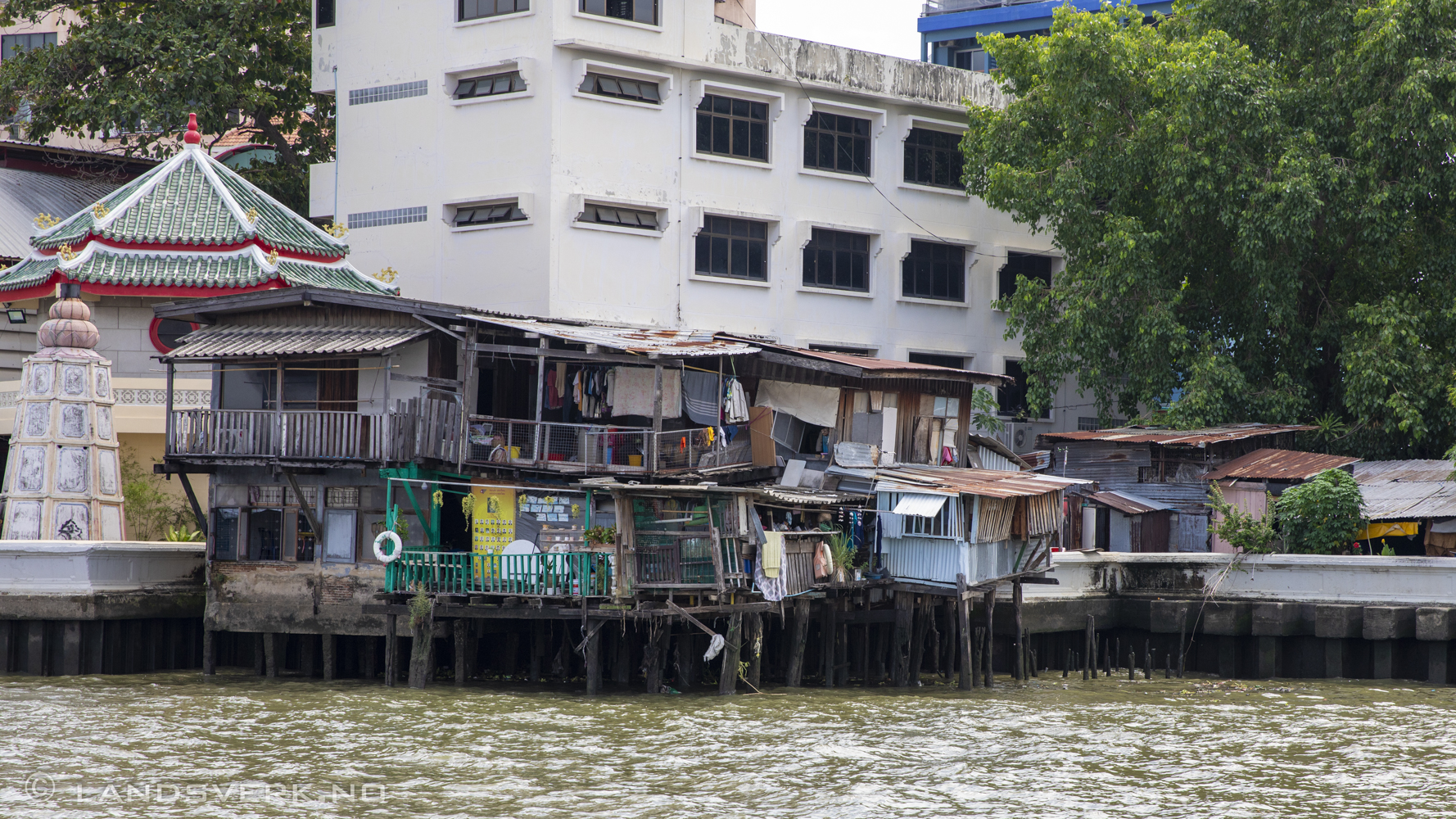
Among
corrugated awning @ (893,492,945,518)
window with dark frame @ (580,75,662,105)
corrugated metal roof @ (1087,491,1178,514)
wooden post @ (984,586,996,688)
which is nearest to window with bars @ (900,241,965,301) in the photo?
window with dark frame @ (580,75,662,105)

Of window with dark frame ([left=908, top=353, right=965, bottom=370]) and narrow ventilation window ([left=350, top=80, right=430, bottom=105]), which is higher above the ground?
narrow ventilation window ([left=350, top=80, right=430, bottom=105])

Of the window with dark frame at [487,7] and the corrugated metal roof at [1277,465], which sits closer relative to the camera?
the corrugated metal roof at [1277,465]

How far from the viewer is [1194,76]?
37.2m

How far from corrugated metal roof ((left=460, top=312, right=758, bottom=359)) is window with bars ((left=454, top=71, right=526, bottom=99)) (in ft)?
27.4

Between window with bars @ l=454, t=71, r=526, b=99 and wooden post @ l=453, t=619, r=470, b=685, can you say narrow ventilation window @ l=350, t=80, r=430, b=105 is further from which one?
wooden post @ l=453, t=619, r=470, b=685

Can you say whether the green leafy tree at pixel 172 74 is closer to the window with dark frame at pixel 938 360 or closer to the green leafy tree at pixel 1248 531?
the window with dark frame at pixel 938 360

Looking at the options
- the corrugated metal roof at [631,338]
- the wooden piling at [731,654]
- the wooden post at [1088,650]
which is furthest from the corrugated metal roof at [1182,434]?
the wooden piling at [731,654]

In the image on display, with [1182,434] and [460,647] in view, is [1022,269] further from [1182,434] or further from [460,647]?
[460,647]

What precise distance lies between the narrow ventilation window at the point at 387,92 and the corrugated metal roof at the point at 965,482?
49.7 ft

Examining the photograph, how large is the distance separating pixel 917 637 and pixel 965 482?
2917 mm

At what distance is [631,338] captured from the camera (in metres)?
29.5

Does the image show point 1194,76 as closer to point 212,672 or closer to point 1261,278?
point 1261,278

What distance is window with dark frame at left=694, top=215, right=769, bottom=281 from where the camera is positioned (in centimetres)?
3891

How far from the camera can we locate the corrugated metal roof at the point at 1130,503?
35625 mm
